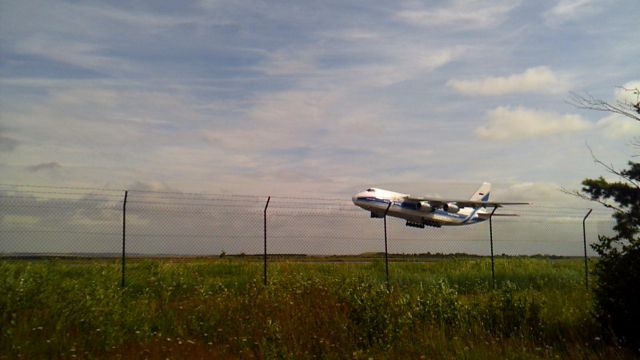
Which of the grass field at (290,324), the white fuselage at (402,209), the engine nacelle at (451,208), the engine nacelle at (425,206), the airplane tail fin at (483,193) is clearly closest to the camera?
the grass field at (290,324)

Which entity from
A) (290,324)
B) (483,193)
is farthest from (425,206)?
(290,324)

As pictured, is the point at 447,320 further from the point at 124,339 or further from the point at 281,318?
the point at 124,339

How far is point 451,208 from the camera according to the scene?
51.2 metres

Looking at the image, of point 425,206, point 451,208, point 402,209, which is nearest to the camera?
point 402,209

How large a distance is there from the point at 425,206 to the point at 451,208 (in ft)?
9.73

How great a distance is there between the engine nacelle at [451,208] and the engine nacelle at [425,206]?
119cm

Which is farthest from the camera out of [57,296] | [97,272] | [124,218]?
[97,272]

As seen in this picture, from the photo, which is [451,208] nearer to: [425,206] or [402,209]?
[425,206]

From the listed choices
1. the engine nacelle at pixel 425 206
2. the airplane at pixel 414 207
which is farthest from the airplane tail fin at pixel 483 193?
the engine nacelle at pixel 425 206

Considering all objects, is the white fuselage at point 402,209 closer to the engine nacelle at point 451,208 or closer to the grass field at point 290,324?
the engine nacelle at point 451,208

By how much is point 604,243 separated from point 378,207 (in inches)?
1428

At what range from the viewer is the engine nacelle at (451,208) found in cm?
5025

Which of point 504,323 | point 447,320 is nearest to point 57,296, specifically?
point 447,320

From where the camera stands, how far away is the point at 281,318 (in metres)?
10.3
